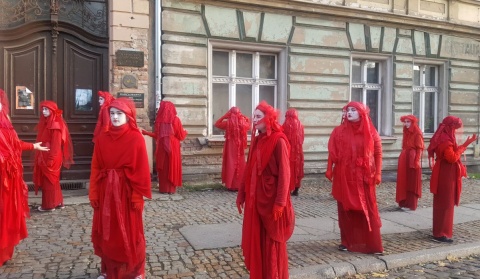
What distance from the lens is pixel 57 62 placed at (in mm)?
9602

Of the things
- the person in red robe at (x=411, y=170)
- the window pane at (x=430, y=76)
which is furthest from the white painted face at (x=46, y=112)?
the window pane at (x=430, y=76)

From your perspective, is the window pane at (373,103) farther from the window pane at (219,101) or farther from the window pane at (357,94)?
the window pane at (219,101)

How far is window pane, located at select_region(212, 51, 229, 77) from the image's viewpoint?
11188 millimetres

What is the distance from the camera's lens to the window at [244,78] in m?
11.2

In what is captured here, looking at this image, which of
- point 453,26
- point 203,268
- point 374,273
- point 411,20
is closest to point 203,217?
point 203,268

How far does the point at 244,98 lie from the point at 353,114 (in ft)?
21.0

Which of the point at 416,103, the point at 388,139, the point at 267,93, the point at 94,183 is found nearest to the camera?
the point at 94,183

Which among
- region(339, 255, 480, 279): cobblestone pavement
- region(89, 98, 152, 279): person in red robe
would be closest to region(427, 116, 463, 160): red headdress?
region(339, 255, 480, 279): cobblestone pavement

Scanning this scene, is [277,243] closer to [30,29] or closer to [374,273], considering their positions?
[374,273]

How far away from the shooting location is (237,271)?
4.84 m

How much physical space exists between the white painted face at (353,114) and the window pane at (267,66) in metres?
6.48

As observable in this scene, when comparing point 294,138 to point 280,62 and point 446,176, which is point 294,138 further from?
point 446,176

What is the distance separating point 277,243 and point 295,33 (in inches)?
334

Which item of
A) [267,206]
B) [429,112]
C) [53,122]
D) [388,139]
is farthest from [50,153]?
[429,112]
